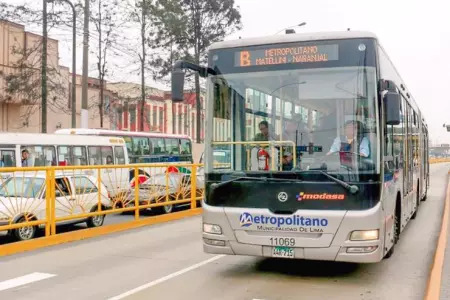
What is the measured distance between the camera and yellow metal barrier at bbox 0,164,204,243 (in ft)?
33.8

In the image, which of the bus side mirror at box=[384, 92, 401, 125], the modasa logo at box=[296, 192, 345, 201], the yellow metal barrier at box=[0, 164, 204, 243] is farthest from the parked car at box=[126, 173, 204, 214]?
the bus side mirror at box=[384, 92, 401, 125]

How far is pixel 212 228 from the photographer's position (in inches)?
295

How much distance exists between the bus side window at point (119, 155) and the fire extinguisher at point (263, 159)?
17.4m

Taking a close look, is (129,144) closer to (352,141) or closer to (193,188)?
(193,188)

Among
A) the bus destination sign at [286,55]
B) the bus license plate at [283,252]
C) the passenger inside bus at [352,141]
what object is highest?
the bus destination sign at [286,55]

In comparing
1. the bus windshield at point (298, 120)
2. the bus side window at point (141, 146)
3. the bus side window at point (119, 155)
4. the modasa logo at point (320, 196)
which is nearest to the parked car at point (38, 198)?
the bus windshield at point (298, 120)

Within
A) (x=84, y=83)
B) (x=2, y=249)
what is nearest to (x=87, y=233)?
(x=2, y=249)

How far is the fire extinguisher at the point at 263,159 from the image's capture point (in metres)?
7.19

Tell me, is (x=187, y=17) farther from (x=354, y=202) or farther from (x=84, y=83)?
(x=354, y=202)

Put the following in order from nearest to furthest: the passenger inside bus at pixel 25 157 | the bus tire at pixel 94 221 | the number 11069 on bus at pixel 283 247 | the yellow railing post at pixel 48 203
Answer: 1. the number 11069 on bus at pixel 283 247
2. the yellow railing post at pixel 48 203
3. the bus tire at pixel 94 221
4. the passenger inside bus at pixel 25 157

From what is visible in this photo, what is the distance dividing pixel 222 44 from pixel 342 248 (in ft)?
10.5

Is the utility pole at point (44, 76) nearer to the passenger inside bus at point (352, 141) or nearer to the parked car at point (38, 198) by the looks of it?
the parked car at point (38, 198)

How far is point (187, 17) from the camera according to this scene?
37719 millimetres

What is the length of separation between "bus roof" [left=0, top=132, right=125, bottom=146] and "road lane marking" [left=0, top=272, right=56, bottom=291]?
35.4ft
